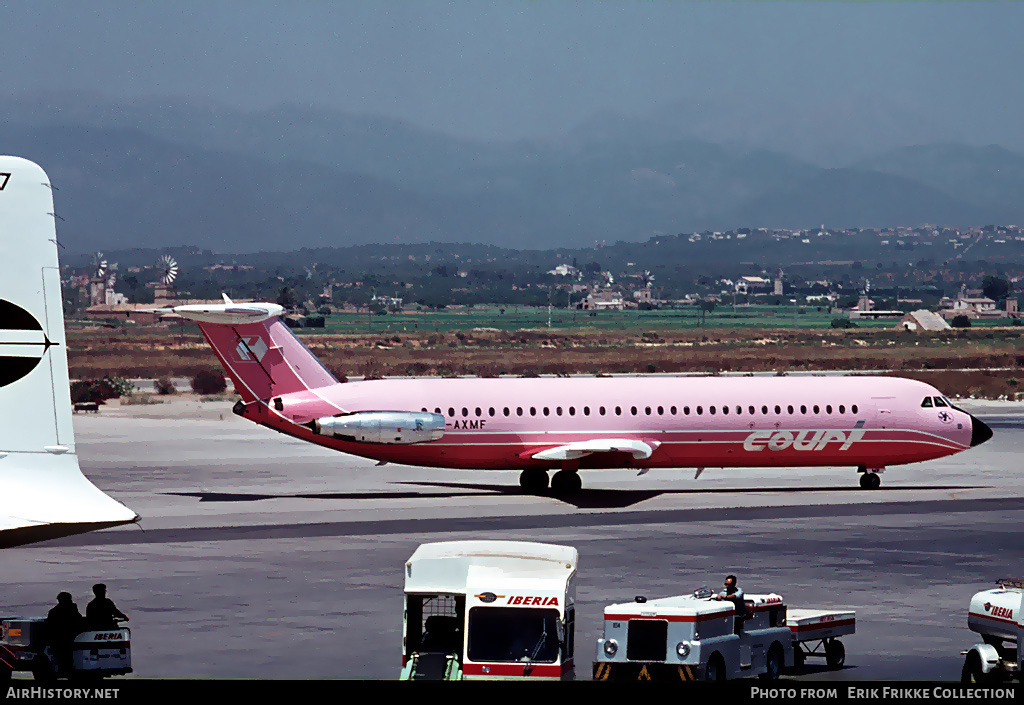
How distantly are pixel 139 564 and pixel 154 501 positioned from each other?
13543 mm

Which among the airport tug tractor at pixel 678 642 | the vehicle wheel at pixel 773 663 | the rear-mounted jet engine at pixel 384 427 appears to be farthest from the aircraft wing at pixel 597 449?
the airport tug tractor at pixel 678 642

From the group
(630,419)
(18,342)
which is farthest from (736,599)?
(630,419)

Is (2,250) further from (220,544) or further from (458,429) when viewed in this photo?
(458,429)

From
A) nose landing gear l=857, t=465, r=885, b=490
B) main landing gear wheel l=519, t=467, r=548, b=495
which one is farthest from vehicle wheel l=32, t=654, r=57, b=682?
nose landing gear l=857, t=465, r=885, b=490

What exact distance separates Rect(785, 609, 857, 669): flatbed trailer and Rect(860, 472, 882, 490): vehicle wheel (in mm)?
27121

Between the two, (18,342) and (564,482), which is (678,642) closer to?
(18,342)

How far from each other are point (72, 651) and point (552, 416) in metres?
29.7

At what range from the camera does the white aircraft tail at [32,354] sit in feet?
43.7

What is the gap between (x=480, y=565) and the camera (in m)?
19.5

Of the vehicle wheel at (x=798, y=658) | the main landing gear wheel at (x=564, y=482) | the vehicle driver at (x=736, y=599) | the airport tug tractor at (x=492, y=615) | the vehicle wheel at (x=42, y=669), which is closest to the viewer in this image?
the airport tug tractor at (x=492, y=615)

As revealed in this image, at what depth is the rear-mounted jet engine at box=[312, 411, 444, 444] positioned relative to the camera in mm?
46625

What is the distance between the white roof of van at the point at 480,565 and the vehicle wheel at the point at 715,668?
2.49 m

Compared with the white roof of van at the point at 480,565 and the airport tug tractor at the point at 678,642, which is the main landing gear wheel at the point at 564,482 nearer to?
the airport tug tractor at the point at 678,642

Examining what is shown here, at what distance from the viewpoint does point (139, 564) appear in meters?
34.9
